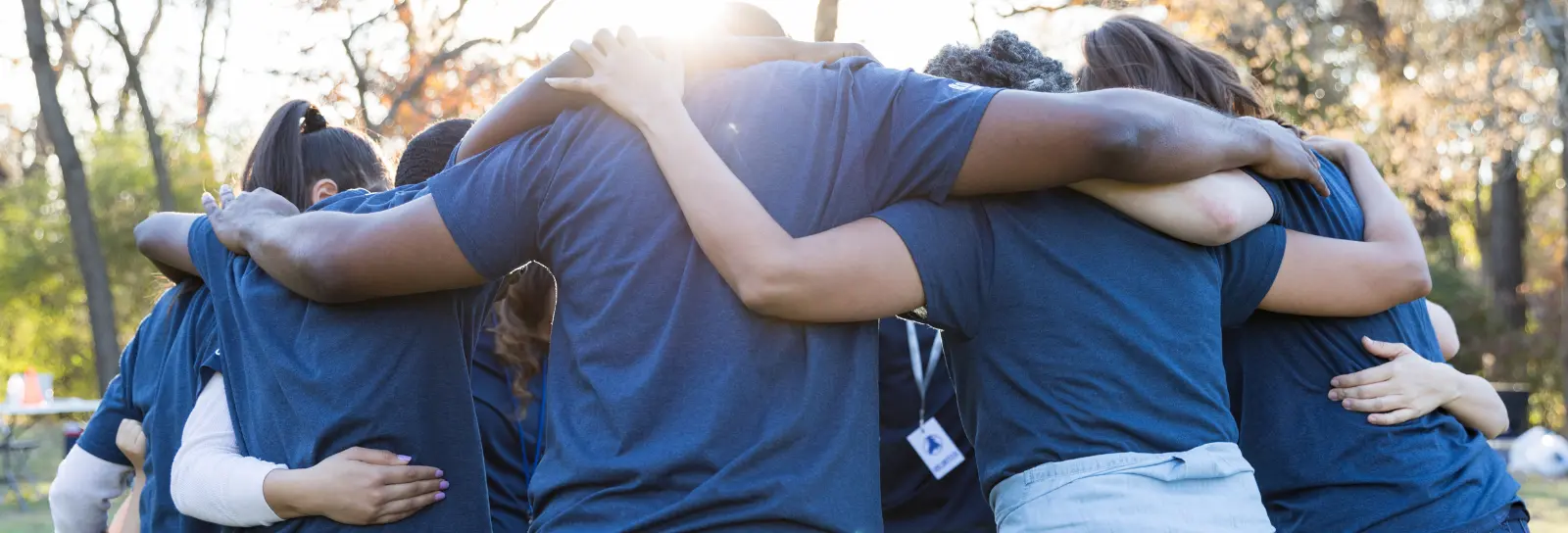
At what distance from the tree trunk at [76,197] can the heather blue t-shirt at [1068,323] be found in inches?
465

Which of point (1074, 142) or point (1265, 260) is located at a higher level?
point (1074, 142)

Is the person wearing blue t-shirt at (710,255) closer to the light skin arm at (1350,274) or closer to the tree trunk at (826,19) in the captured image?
the light skin arm at (1350,274)

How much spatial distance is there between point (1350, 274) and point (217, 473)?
2.10 m

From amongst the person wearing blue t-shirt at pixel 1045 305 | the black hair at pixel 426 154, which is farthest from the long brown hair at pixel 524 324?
the person wearing blue t-shirt at pixel 1045 305

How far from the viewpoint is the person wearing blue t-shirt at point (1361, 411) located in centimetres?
243

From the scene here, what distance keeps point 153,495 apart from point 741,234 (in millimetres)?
1624

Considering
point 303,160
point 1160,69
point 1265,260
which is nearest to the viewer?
point 1265,260

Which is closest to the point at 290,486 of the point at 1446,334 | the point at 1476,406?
→ the point at 1476,406

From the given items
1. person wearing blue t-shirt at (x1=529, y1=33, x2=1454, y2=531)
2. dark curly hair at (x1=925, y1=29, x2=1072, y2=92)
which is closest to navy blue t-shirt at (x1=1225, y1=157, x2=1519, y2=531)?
person wearing blue t-shirt at (x1=529, y1=33, x2=1454, y2=531)

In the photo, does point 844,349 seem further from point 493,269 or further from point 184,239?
point 184,239

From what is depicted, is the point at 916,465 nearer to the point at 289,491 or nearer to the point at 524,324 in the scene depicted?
the point at 524,324

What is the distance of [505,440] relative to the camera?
3.22 metres

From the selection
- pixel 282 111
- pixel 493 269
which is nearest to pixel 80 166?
pixel 282 111

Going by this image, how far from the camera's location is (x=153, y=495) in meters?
2.79
